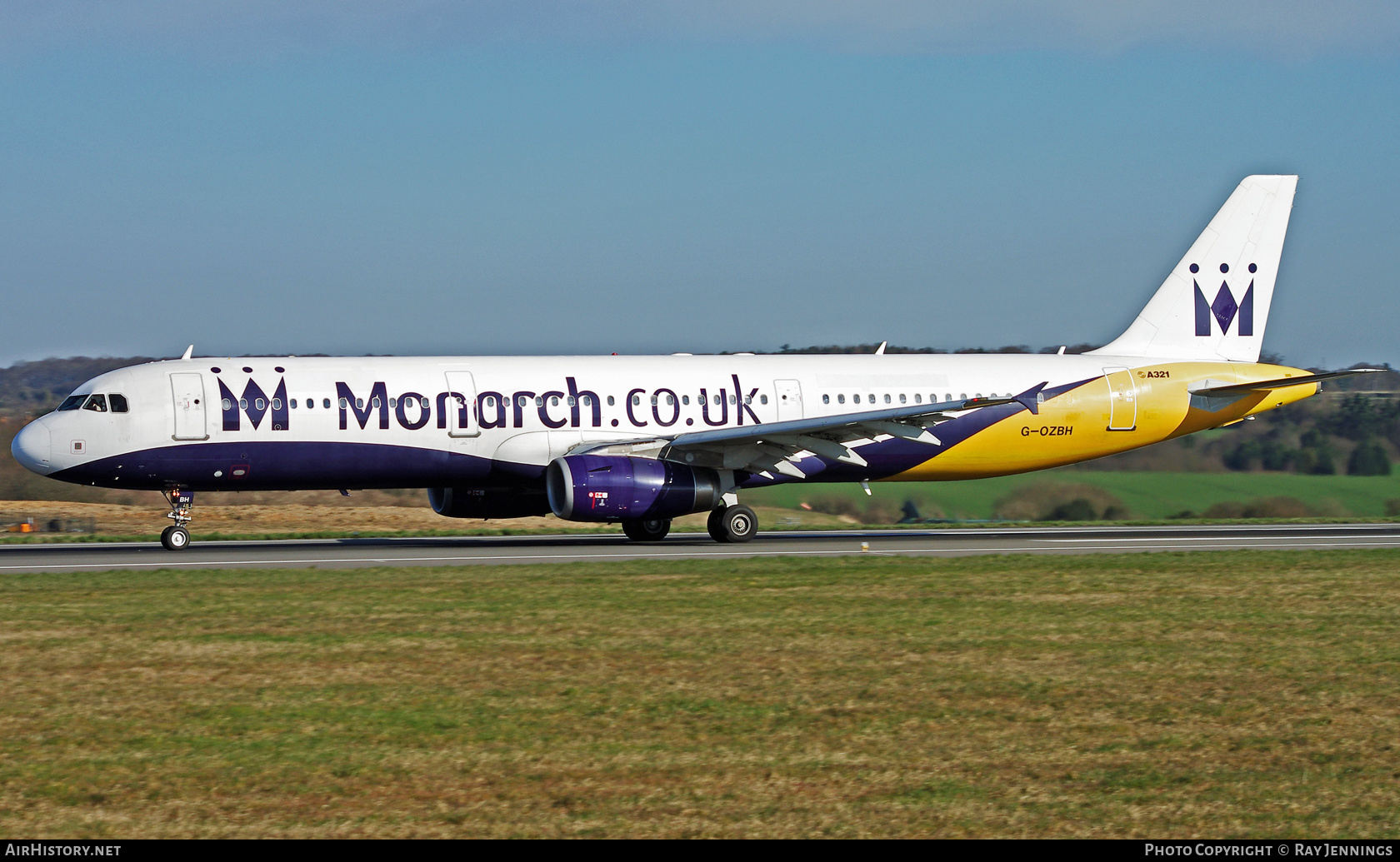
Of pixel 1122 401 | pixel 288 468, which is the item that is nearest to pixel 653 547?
pixel 288 468

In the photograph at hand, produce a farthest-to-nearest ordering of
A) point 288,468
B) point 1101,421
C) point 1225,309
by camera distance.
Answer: point 1225,309 < point 1101,421 < point 288,468

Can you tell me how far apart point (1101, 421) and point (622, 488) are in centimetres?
1119

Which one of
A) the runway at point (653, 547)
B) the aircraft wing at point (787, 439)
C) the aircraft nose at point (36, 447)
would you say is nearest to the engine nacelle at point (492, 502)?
the runway at point (653, 547)

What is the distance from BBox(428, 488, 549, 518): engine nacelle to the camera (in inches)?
1114

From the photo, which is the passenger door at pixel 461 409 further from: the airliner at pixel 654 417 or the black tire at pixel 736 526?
the black tire at pixel 736 526

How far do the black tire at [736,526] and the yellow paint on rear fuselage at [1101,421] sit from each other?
164 inches

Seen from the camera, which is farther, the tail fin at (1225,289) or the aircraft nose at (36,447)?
the tail fin at (1225,289)

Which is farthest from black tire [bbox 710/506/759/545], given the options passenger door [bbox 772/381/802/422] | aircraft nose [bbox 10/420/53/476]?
aircraft nose [bbox 10/420/53/476]

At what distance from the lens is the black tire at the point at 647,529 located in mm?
27797

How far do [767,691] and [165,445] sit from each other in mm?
18090

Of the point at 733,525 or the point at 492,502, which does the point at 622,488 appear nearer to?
the point at 733,525

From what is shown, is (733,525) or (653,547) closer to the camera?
(653,547)

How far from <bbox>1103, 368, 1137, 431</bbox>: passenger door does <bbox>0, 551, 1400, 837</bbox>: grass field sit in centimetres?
1293

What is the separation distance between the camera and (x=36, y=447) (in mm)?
25234
